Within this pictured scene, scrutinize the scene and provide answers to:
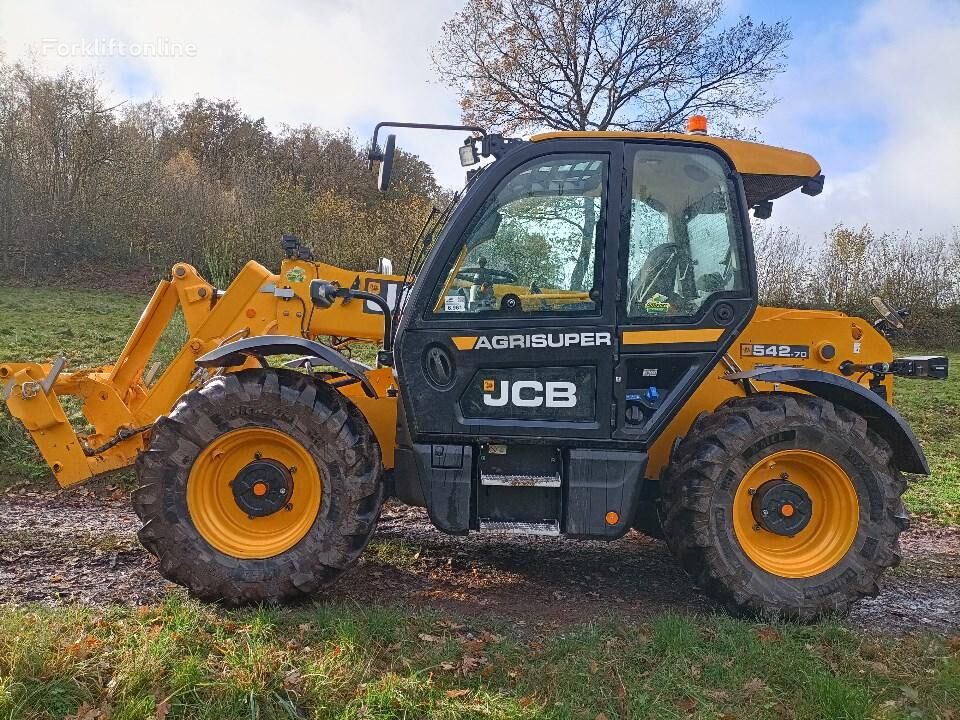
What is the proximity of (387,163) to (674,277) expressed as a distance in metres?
1.81

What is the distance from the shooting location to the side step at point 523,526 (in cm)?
417

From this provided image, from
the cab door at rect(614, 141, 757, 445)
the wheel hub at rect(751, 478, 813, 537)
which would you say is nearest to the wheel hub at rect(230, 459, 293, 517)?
the cab door at rect(614, 141, 757, 445)

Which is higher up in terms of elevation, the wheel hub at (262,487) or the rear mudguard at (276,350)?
the rear mudguard at (276,350)

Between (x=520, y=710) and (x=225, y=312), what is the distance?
328 cm

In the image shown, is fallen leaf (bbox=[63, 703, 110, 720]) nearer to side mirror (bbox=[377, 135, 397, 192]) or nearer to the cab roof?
side mirror (bbox=[377, 135, 397, 192])

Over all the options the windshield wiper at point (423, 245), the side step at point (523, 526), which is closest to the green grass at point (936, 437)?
the side step at point (523, 526)

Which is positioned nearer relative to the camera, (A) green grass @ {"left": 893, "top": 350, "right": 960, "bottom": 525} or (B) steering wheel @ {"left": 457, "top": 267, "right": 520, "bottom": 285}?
(B) steering wheel @ {"left": 457, "top": 267, "right": 520, "bottom": 285}

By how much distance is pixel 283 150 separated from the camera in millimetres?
Result: 28422

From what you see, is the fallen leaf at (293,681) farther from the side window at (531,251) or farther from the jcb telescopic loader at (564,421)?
the side window at (531,251)

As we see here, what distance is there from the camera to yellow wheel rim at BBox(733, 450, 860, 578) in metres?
4.24

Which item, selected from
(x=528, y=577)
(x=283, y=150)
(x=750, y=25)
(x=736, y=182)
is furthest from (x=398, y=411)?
(x=283, y=150)

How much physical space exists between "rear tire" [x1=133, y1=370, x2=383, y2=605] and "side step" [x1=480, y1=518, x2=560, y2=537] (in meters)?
0.64

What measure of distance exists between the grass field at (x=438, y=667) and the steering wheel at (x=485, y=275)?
1899 millimetres

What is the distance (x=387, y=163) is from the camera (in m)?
4.33
